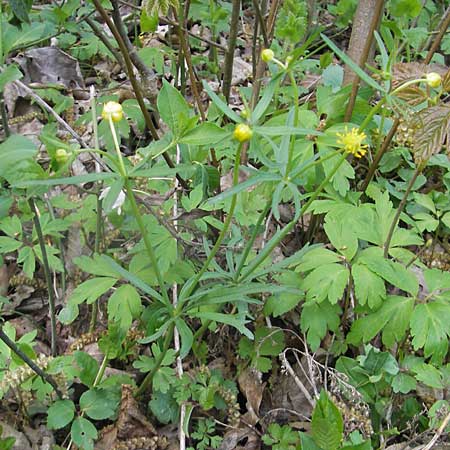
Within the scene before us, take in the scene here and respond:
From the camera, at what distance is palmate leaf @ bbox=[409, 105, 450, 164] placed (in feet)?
4.92

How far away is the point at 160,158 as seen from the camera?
6.93ft

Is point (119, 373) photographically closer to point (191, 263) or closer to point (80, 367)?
point (80, 367)

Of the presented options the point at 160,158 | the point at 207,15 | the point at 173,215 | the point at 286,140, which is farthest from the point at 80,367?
the point at 207,15

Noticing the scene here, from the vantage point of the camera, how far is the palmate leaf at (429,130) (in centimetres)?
150

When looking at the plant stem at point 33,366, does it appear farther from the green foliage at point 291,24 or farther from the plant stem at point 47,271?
the green foliage at point 291,24

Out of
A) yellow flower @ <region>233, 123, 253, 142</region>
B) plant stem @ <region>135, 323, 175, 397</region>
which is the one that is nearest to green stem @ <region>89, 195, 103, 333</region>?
plant stem @ <region>135, 323, 175, 397</region>

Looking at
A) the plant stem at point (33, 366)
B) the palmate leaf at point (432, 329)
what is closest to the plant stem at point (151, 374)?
the plant stem at point (33, 366)

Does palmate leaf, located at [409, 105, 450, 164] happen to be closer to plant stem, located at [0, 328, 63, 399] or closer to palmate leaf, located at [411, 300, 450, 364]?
palmate leaf, located at [411, 300, 450, 364]

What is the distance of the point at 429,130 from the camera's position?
4.95 ft

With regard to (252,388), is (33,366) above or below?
above

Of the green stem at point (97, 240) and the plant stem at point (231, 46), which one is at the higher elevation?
the plant stem at point (231, 46)

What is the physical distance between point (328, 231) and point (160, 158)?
2.30 feet

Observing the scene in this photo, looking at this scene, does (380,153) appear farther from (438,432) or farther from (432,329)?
(438,432)

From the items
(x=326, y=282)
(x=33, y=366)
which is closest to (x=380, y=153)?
(x=326, y=282)
